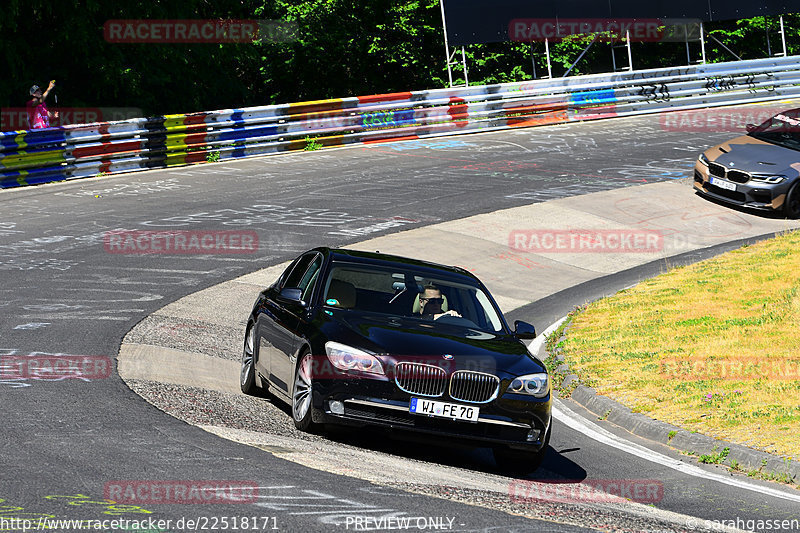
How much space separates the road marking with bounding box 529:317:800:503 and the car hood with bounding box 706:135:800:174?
36.3 ft

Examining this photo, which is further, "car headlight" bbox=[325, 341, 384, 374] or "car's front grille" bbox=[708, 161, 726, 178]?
"car's front grille" bbox=[708, 161, 726, 178]

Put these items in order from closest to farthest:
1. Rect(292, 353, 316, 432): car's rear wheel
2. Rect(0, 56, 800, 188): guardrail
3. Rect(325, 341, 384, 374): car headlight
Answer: Rect(325, 341, 384, 374): car headlight < Rect(292, 353, 316, 432): car's rear wheel < Rect(0, 56, 800, 188): guardrail

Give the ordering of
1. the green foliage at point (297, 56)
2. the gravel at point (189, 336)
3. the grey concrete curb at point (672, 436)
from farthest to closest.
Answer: the green foliage at point (297, 56)
the gravel at point (189, 336)
the grey concrete curb at point (672, 436)

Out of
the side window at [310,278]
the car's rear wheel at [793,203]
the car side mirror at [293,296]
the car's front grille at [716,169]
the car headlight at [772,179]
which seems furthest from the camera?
the car's front grille at [716,169]

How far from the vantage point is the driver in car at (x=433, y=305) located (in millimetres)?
9255

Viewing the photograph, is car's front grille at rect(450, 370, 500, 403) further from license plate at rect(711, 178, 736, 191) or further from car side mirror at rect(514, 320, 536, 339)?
license plate at rect(711, 178, 736, 191)

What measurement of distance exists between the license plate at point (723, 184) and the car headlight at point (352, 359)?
14.5 m

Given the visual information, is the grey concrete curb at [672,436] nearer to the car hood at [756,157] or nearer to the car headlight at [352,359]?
the car headlight at [352,359]

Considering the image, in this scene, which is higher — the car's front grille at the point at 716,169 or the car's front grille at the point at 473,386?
the car's front grille at the point at 716,169

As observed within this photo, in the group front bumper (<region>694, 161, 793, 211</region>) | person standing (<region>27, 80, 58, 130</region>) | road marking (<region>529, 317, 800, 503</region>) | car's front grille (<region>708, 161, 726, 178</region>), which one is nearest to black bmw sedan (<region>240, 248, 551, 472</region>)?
road marking (<region>529, 317, 800, 503</region>)

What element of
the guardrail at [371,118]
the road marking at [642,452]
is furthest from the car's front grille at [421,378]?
the guardrail at [371,118]

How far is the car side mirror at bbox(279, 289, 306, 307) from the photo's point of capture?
9.05m

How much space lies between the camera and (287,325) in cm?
912

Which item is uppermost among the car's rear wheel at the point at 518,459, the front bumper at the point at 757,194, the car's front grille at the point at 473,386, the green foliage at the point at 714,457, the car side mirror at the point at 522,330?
the car side mirror at the point at 522,330
